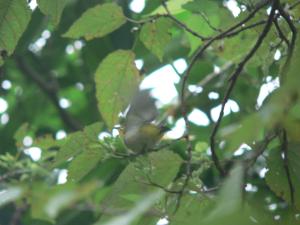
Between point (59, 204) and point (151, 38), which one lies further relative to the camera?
point (151, 38)

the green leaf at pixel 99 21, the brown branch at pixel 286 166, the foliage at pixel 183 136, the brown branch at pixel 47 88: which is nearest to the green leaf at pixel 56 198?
the foliage at pixel 183 136

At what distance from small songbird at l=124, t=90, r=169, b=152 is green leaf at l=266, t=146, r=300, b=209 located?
214 mm

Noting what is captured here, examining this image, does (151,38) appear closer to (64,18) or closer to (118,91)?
(118,91)

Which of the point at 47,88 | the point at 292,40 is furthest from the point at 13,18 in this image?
the point at 47,88

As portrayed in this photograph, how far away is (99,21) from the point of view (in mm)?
1305

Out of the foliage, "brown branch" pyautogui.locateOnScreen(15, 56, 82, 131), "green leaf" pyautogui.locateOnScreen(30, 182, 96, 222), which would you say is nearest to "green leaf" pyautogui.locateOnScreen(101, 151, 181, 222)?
the foliage

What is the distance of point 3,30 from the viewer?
4.03ft

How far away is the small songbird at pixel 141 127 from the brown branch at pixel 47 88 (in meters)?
1.48

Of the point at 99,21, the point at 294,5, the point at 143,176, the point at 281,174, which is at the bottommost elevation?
the point at 281,174

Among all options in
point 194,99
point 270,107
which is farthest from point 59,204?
point 194,99

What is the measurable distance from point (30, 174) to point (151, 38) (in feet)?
1.80

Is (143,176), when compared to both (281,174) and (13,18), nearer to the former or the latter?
(281,174)

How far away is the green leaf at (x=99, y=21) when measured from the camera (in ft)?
4.24

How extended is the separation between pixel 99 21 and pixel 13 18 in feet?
0.54
